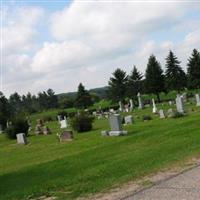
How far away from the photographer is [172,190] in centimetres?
782

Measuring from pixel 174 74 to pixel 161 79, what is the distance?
2.80m

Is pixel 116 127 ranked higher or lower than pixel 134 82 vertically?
lower

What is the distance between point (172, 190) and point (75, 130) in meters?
21.7

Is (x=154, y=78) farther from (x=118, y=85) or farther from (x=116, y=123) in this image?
(x=116, y=123)

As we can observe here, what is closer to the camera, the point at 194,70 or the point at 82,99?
the point at 194,70

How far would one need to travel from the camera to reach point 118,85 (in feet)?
283

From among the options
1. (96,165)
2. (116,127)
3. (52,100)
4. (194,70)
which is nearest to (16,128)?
(116,127)

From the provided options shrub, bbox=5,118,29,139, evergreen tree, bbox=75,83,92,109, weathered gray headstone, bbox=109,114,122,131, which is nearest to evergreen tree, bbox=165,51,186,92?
evergreen tree, bbox=75,83,92,109

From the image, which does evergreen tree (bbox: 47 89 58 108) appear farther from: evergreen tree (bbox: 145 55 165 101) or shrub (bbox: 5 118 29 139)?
shrub (bbox: 5 118 29 139)

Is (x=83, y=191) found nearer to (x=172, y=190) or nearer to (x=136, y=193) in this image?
(x=136, y=193)

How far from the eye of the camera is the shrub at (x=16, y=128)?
32.3 metres

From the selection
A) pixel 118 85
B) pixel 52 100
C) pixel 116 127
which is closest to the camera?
pixel 116 127

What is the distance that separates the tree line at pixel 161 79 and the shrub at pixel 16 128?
4958 cm

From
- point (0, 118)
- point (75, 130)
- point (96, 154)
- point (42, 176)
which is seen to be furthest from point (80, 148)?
point (0, 118)
